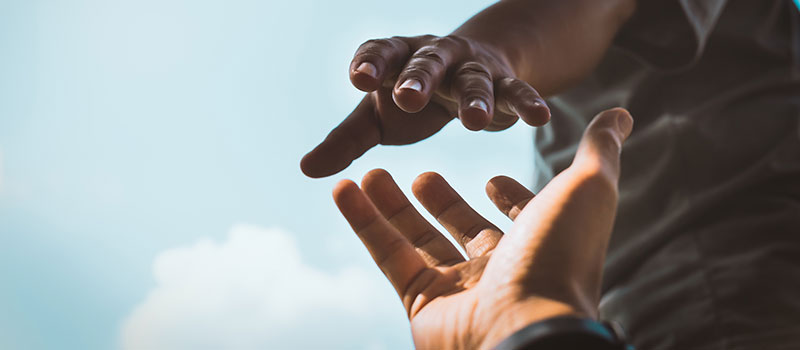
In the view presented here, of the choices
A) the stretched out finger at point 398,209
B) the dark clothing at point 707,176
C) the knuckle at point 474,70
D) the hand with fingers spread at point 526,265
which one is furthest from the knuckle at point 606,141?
the dark clothing at point 707,176

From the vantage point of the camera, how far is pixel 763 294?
788 millimetres

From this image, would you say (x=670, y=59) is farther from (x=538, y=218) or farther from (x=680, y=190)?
(x=538, y=218)

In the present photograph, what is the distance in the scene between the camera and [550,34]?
823 millimetres

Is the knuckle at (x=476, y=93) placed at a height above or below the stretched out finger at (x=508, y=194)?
above

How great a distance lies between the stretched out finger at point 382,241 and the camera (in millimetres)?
597

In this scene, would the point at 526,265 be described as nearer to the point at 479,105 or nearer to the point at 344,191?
the point at 479,105

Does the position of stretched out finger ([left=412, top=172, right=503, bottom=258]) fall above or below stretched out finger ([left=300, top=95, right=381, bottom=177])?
below

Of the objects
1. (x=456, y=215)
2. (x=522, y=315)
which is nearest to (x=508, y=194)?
(x=456, y=215)

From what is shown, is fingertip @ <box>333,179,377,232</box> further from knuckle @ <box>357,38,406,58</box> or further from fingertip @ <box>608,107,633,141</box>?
fingertip @ <box>608,107,633,141</box>

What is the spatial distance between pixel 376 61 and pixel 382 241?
0.19 m

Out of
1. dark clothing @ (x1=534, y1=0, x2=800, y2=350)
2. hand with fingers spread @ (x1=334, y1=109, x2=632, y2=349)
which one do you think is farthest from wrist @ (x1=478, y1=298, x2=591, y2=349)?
dark clothing @ (x1=534, y1=0, x2=800, y2=350)

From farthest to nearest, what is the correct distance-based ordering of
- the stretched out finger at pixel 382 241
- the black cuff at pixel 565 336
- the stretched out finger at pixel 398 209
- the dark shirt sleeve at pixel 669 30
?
the dark shirt sleeve at pixel 669 30
the stretched out finger at pixel 398 209
the stretched out finger at pixel 382 241
the black cuff at pixel 565 336

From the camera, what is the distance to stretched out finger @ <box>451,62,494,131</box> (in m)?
0.52

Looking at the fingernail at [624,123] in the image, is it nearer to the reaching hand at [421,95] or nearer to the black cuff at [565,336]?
the reaching hand at [421,95]
